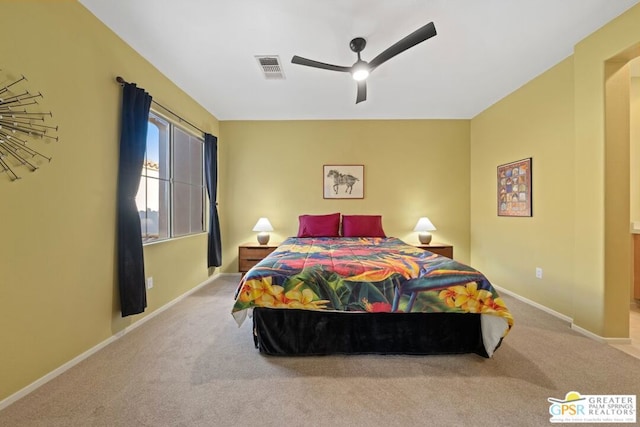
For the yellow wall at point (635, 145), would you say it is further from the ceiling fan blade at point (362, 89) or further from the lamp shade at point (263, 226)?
the lamp shade at point (263, 226)

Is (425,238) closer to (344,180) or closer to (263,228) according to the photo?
(344,180)

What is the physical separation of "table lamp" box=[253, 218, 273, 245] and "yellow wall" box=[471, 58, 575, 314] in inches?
133

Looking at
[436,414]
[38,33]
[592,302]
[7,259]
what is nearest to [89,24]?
[38,33]

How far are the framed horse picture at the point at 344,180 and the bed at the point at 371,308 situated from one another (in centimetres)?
233

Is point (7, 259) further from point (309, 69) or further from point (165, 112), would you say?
point (309, 69)

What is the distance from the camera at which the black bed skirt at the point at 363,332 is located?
193 cm

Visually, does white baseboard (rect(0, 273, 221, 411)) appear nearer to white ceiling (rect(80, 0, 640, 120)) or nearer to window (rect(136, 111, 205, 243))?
window (rect(136, 111, 205, 243))

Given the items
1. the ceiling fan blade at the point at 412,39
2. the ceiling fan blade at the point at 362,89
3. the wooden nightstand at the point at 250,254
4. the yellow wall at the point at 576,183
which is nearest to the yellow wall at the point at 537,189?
the yellow wall at the point at 576,183

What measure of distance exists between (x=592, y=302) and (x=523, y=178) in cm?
150

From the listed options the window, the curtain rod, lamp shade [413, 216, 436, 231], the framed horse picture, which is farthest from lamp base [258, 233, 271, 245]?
lamp shade [413, 216, 436, 231]

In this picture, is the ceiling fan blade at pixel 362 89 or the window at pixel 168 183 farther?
the window at pixel 168 183

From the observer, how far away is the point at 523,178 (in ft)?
10.1

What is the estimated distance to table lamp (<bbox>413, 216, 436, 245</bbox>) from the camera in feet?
13.0

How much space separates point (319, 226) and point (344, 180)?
37.2 inches
